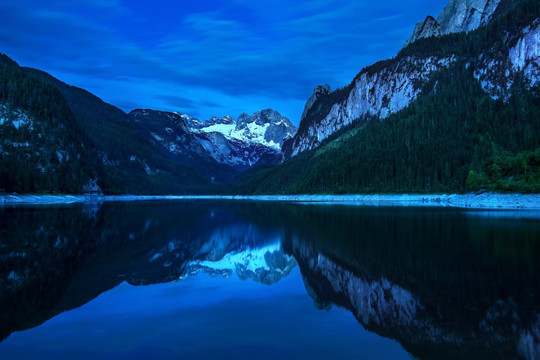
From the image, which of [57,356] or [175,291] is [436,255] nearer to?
[175,291]

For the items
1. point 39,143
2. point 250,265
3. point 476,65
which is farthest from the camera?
point 476,65

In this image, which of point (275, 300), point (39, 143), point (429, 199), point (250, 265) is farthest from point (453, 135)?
point (39, 143)

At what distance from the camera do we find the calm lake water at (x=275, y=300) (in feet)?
30.5

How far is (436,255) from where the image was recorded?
66.6ft

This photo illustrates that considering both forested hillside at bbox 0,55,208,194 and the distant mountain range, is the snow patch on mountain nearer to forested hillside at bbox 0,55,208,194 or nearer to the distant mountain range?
the distant mountain range

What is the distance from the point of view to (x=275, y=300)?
14.0 m

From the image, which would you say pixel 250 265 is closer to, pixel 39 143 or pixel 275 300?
pixel 275 300

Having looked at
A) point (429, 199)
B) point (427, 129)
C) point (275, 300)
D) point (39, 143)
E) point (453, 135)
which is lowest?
point (275, 300)

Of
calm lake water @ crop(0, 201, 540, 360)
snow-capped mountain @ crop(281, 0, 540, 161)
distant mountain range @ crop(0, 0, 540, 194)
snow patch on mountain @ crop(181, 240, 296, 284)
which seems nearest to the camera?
calm lake water @ crop(0, 201, 540, 360)

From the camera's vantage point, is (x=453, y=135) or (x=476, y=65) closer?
(x=453, y=135)

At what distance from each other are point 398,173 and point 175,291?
367 ft

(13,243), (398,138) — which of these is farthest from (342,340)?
(398,138)

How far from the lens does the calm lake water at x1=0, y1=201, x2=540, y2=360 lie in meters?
9.30

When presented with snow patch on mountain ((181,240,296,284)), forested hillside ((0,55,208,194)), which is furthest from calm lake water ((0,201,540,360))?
forested hillside ((0,55,208,194))
